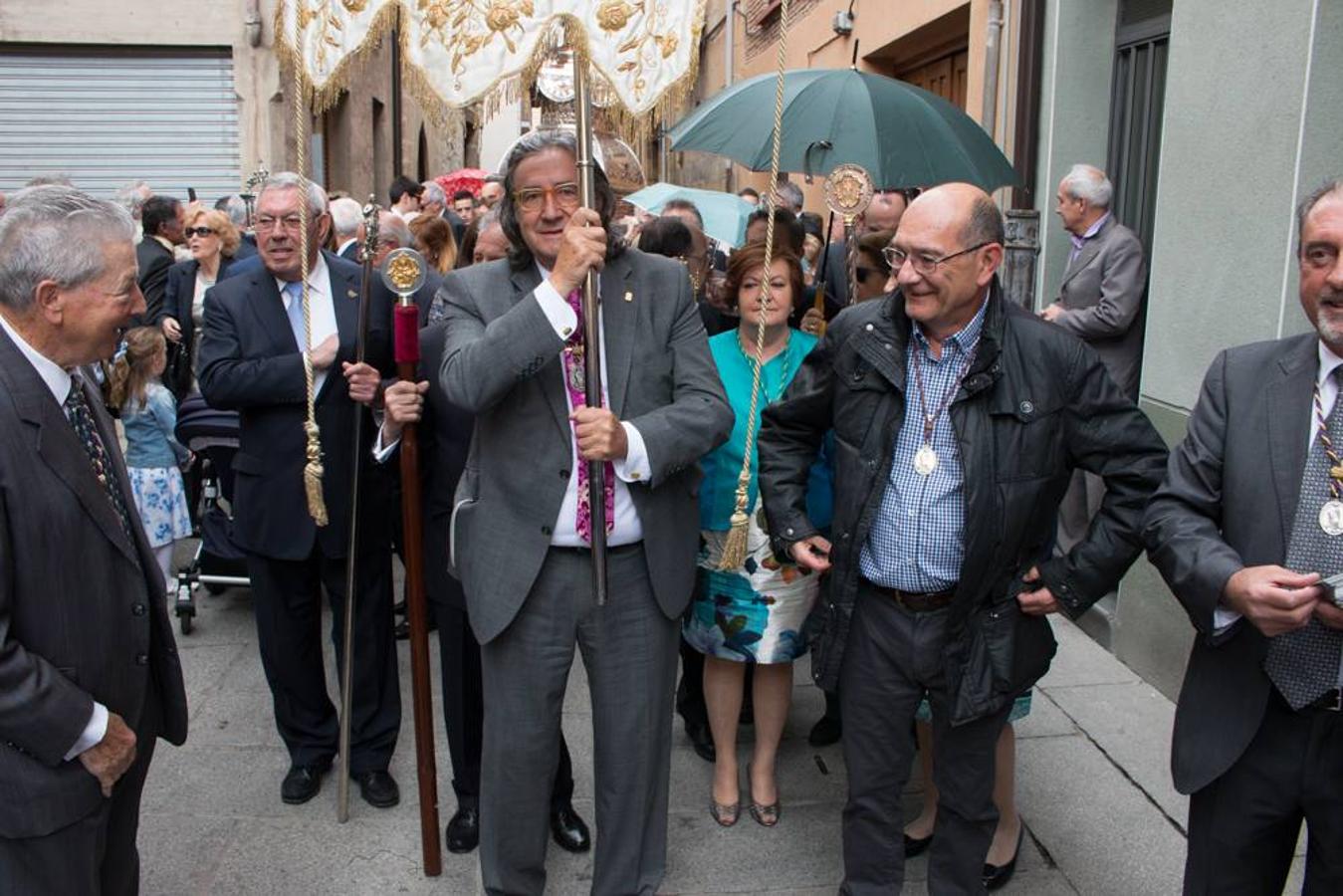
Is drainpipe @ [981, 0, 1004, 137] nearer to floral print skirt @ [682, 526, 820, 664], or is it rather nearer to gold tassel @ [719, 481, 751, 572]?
floral print skirt @ [682, 526, 820, 664]

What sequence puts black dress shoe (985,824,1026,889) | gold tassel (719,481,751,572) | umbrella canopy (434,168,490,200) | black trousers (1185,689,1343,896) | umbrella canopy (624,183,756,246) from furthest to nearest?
umbrella canopy (434,168,490,200) → umbrella canopy (624,183,756,246) → black dress shoe (985,824,1026,889) → gold tassel (719,481,751,572) → black trousers (1185,689,1343,896)

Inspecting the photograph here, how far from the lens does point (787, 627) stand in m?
3.71

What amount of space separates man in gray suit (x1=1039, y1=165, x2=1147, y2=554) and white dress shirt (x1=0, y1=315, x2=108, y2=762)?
425cm

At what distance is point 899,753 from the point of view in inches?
117

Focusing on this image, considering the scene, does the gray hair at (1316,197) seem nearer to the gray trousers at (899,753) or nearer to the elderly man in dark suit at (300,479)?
the gray trousers at (899,753)

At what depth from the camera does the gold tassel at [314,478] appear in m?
3.44

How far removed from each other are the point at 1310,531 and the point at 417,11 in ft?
7.54

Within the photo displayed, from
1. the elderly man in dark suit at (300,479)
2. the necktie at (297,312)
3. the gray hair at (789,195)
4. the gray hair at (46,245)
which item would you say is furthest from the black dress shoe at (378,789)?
the gray hair at (789,195)

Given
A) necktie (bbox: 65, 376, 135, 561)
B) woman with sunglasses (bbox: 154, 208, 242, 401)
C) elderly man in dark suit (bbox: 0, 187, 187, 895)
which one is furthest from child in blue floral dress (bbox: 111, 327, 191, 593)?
elderly man in dark suit (bbox: 0, 187, 187, 895)

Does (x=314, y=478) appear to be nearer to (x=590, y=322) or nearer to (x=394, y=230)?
(x=590, y=322)

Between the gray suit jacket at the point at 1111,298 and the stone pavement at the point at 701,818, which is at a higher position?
the gray suit jacket at the point at 1111,298

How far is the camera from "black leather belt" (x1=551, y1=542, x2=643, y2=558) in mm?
2859

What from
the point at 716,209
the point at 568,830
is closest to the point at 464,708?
the point at 568,830

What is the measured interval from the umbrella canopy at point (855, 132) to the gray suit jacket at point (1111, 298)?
110 centimetres
